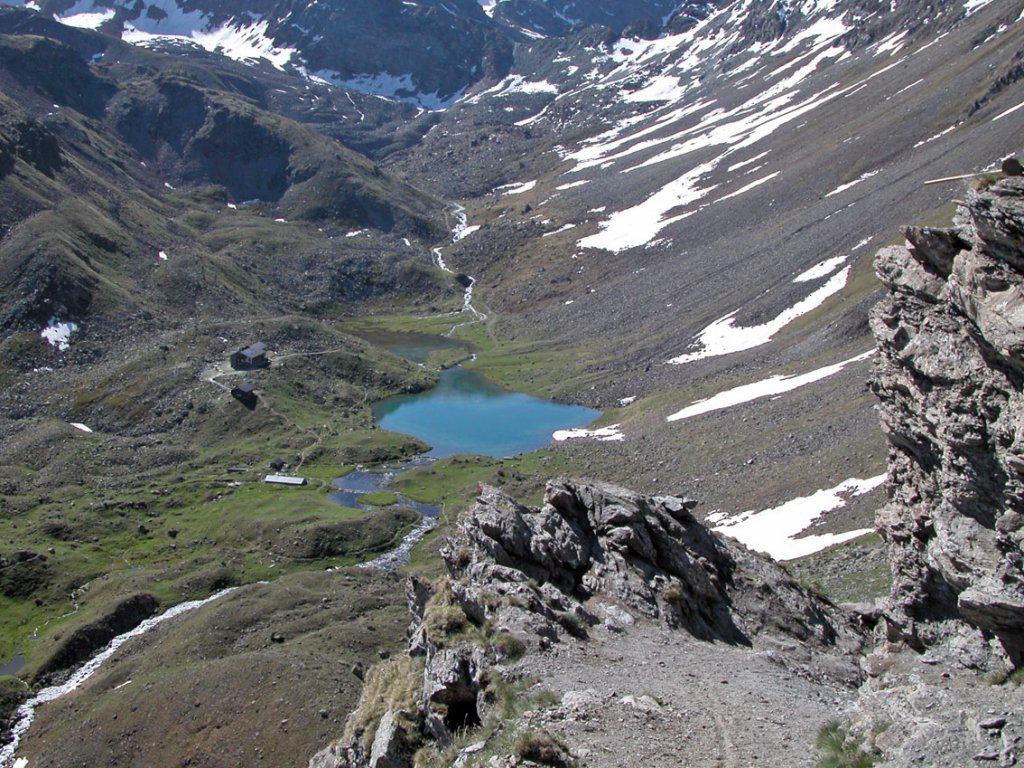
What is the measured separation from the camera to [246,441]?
93.1m

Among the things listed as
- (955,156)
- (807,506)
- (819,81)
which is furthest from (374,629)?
(819,81)

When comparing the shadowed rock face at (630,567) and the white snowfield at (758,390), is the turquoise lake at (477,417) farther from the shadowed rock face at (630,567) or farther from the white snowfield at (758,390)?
the shadowed rock face at (630,567)

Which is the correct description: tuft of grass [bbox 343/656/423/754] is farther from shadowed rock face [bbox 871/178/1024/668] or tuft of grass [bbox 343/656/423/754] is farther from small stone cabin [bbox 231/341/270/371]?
small stone cabin [bbox 231/341/270/371]

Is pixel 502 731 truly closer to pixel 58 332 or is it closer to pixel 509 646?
pixel 509 646

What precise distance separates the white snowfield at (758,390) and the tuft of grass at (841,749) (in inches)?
2409

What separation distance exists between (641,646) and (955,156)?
107359mm

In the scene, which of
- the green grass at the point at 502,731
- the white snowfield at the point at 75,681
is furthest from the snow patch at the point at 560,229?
the green grass at the point at 502,731

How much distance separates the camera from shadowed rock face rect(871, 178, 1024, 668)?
16641mm

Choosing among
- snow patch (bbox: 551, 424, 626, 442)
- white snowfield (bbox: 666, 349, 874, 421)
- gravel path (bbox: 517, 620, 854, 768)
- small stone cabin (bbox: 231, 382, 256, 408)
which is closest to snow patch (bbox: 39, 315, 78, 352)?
small stone cabin (bbox: 231, 382, 256, 408)

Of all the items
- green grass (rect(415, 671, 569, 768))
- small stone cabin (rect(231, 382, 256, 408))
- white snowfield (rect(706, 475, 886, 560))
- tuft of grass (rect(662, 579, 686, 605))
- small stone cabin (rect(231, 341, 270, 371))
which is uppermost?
small stone cabin (rect(231, 341, 270, 371))

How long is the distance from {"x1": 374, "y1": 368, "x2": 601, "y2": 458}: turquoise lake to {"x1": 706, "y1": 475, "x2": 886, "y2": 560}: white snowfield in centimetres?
3943

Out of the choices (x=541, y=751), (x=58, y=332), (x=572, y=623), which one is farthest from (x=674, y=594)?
(x=58, y=332)

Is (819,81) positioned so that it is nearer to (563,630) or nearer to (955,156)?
(955,156)

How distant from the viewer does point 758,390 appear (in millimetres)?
78250
